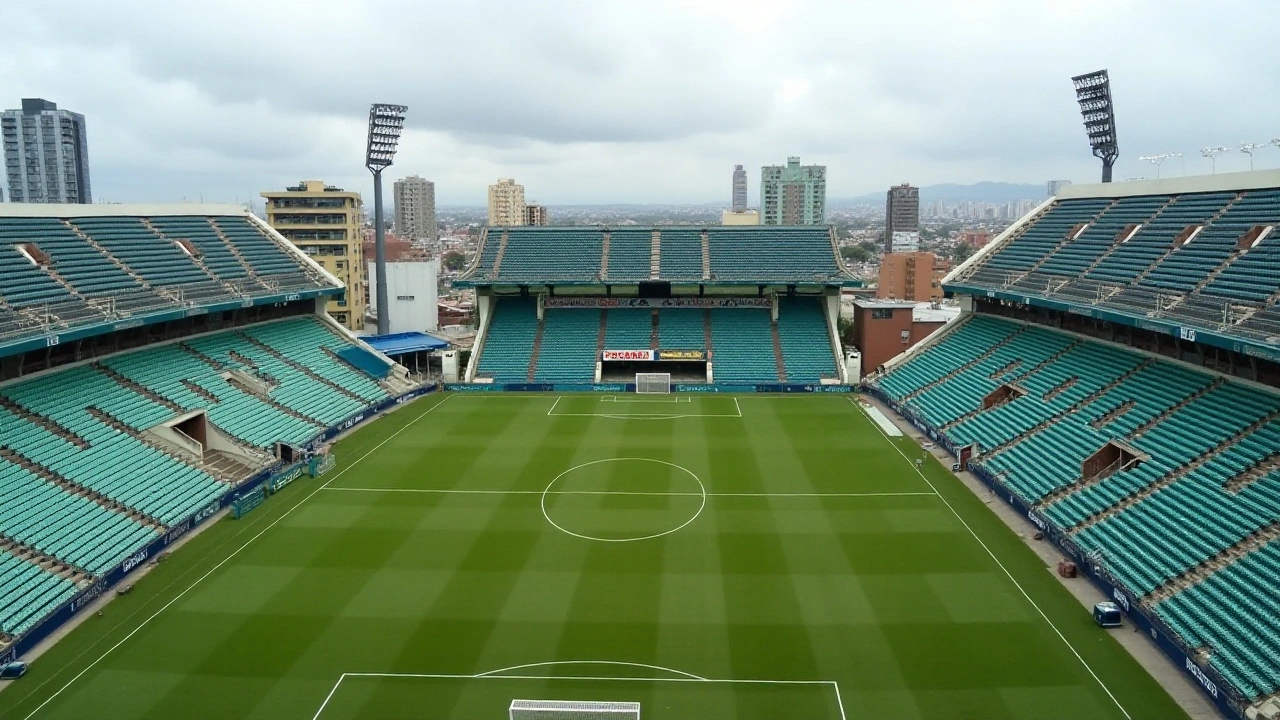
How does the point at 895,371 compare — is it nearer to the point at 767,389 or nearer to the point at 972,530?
the point at 767,389

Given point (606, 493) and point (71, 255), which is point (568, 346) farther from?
point (71, 255)

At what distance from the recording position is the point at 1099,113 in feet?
138

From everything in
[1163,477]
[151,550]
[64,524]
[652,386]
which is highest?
[1163,477]

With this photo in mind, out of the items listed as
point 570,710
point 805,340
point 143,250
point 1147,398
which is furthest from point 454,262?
point 570,710

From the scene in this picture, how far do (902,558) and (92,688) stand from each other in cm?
1942

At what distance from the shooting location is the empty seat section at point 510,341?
45.5 metres

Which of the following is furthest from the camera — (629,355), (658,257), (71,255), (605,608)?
(658,257)

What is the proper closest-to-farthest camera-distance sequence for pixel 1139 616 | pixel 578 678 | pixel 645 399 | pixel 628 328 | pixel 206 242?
1. pixel 578 678
2. pixel 1139 616
3. pixel 206 242
4. pixel 645 399
5. pixel 628 328

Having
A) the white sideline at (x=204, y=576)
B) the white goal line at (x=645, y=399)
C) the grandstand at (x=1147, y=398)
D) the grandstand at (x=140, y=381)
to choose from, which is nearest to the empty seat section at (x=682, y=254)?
the white goal line at (x=645, y=399)

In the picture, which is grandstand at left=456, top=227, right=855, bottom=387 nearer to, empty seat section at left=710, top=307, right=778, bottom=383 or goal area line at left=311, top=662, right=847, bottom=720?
empty seat section at left=710, top=307, right=778, bottom=383

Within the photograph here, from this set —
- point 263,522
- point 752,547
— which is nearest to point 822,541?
point 752,547

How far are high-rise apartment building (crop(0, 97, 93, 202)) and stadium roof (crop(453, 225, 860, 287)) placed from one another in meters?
106

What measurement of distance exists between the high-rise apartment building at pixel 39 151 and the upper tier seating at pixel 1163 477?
138 m

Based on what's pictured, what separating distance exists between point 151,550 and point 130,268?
17.1 metres
